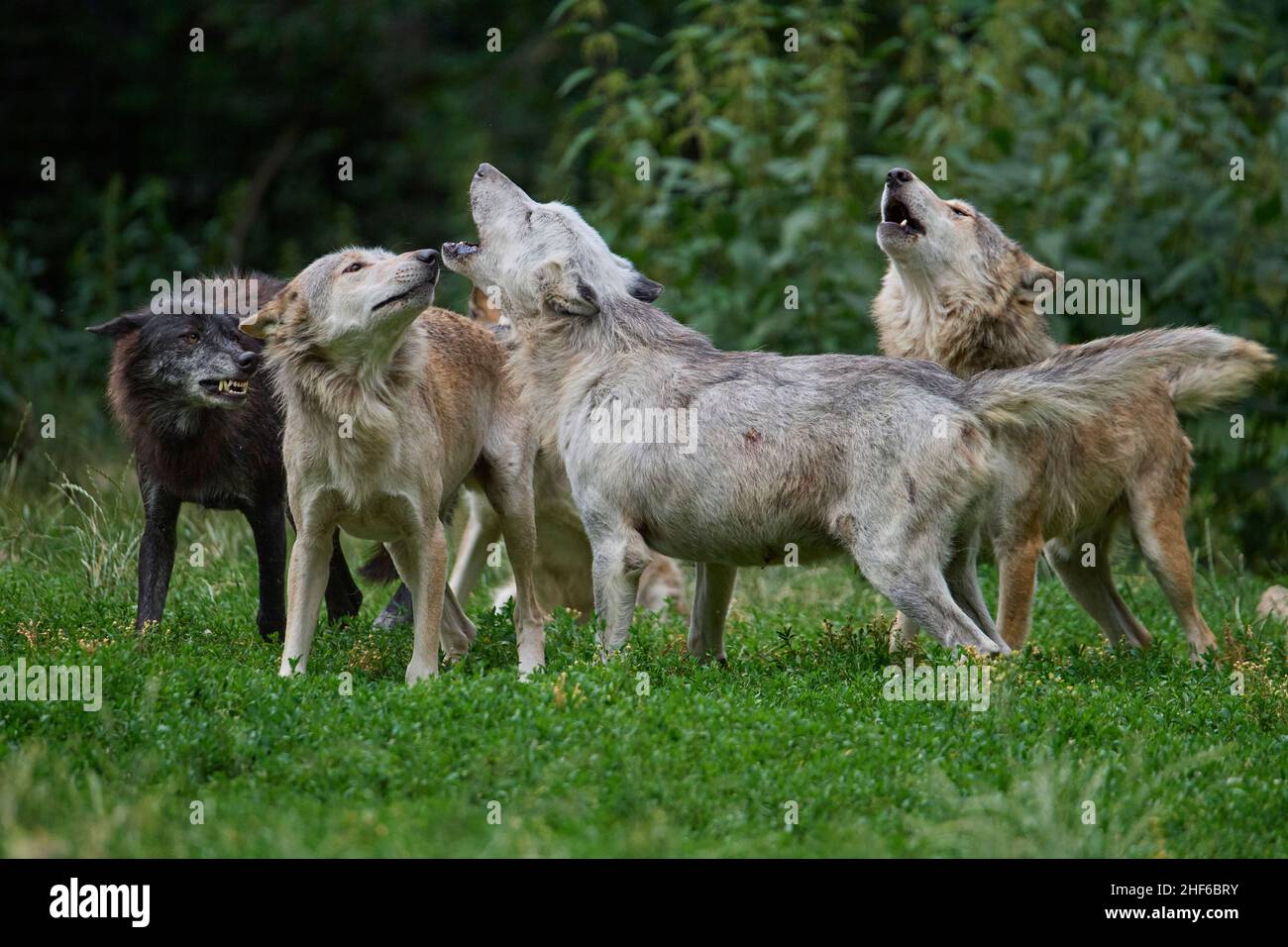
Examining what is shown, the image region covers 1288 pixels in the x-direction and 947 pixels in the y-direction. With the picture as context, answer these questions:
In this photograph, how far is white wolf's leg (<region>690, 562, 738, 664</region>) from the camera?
724 centimetres

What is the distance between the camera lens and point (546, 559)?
9.00m

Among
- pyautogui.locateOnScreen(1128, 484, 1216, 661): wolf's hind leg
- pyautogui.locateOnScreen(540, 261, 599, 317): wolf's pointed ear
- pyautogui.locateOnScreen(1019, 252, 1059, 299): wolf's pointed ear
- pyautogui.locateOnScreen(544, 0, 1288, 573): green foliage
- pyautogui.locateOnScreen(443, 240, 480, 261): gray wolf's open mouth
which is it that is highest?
pyautogui.locateOnScreen(544, 0, 1288, 573): green foliage

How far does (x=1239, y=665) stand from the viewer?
275 inches

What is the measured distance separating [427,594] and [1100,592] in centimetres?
352

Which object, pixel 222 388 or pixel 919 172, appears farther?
pixel 919 172

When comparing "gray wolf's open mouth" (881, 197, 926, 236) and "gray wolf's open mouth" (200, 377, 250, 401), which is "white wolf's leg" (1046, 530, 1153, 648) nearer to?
"gray wolf's open mouth" (881, 197, 926, 236)

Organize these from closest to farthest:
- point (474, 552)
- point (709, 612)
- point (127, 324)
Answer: point (709, 612) < point (127, 324) < point (474, 552)

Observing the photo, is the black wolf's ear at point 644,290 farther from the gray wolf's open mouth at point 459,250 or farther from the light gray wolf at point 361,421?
the light gray wolf at point 361,421

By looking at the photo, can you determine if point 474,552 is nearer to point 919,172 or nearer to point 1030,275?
point 1030,275

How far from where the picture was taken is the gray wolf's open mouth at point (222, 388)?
7.33 metres

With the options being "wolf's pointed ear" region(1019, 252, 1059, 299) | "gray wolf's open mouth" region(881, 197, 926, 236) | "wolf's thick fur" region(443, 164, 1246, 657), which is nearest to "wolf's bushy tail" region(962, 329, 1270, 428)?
"wolf's thick fur" region(443, 164, 1246, 657)

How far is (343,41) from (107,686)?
15.7 metres

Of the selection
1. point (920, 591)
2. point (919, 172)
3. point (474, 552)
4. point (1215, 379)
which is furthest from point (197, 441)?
point (919, 172)

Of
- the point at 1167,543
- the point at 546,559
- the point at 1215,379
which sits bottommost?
the point at 1167,543
